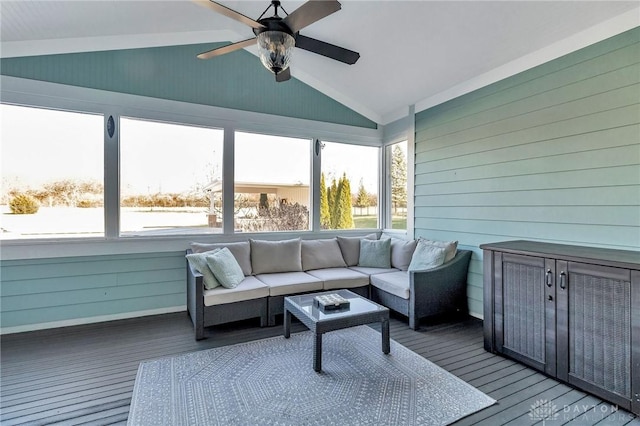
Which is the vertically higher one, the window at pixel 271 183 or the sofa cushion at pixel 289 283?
the window at pixel 271 183

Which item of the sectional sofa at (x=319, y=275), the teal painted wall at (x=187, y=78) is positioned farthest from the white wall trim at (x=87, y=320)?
the teal painted wall at (x=187, y=78)

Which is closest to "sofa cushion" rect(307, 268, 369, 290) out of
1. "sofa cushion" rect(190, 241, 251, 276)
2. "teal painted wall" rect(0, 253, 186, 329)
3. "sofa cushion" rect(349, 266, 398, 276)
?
"sofa cushion" rect(349, 266, 398, 276)

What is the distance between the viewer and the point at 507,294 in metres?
2.85

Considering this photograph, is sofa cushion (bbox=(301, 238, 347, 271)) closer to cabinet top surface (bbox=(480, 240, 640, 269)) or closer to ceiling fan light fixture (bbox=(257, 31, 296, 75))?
cabinet top surface (bbox=(480, 240, 640, 269))

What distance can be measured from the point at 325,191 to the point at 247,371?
319 centimetres

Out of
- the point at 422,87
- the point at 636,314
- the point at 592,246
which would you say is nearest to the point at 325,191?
the point at 422,87

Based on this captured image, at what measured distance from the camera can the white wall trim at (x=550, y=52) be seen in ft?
8.61

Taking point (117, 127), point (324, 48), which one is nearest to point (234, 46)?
point (324, 48)

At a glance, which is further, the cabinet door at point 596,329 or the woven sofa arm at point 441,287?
the woven sofa arm at point 441,287

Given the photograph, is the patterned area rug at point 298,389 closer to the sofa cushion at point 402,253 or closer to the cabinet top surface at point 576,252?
the cabinet top surface at point 576,252

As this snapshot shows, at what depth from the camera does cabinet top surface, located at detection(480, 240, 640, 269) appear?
7.16ft

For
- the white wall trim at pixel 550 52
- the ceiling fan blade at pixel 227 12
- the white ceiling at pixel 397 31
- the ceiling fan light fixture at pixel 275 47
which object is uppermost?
the white ceiling at pixel 397 31

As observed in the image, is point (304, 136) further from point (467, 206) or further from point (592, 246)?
point (592, 246)

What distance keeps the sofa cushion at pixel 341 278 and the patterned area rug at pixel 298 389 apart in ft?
3.04
